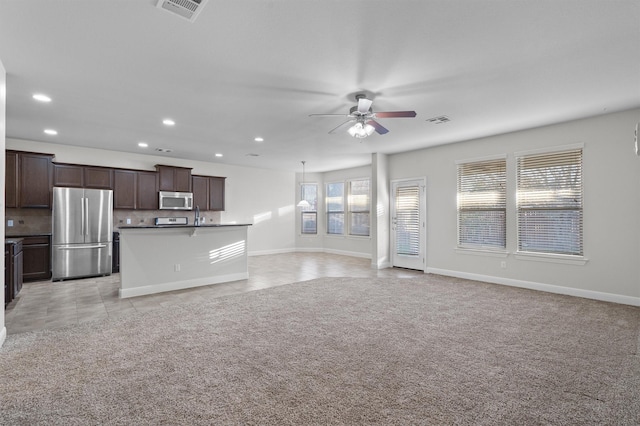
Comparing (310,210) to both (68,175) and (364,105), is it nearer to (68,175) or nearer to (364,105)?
(68,175)

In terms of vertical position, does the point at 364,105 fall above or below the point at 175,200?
above

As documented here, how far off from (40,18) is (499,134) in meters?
6.34

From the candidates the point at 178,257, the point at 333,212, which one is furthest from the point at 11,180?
the point at 333,212

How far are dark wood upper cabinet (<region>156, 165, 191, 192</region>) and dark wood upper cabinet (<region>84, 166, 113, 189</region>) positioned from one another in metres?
1.00

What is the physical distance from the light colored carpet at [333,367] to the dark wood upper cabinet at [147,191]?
155 inches

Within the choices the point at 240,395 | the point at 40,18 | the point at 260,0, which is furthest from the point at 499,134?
the point at 40,18

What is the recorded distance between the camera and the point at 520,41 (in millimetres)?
2697

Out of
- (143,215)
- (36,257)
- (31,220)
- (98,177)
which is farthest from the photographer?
(143,215)

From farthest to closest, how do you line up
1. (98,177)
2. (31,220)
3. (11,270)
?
(98,177), (31,220), (11,270)

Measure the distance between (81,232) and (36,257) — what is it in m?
0.83

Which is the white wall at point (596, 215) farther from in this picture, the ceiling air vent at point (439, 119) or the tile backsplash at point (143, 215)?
the tile backsplash at point (143, 215)

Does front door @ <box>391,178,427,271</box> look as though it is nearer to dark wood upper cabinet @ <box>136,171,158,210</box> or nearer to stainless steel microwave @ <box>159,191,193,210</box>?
stainless steel microwave @ <box>159,191,193,210</box>

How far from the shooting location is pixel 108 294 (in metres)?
5.00

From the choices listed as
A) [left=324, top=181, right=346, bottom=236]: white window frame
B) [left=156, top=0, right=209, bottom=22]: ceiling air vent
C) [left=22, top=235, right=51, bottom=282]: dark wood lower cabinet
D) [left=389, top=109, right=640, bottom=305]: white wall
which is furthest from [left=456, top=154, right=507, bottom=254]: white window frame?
[left=22, top=235, right=51, bottom=282]: dark wood lower cabinet
